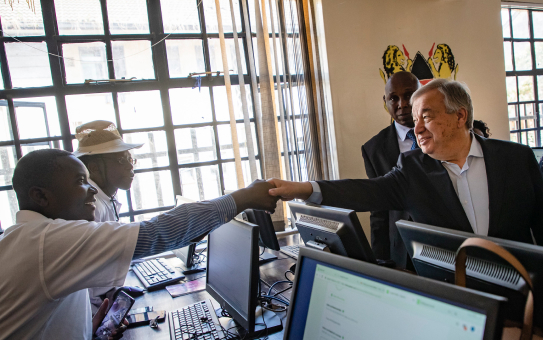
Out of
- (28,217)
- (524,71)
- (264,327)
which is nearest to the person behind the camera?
(28,217)

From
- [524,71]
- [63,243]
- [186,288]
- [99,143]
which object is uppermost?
[524,71]

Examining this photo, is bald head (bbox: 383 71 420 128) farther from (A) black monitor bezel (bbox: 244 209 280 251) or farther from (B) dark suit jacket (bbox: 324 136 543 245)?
(A) black monitor bezel (bbox: 244 209 280 251)

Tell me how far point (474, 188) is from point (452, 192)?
105 mm

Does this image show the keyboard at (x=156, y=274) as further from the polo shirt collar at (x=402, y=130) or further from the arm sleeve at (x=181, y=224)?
the polo shirt collar at (x=402, y=130)

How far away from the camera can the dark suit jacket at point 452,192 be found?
1492 mm

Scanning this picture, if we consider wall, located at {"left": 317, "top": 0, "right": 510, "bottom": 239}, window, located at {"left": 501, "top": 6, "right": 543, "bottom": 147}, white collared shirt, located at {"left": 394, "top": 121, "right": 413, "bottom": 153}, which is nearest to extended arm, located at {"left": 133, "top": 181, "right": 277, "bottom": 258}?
white collared shirt, located at {"left": 394, "top": 121, "right": 413, "bottom": 153}

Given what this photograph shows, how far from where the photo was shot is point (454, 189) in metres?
1.59

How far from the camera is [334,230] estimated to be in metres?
1.12

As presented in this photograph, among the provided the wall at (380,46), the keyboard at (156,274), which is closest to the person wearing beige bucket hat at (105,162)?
the keyboard at (156,274)

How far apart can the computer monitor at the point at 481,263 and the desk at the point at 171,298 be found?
2.06ft

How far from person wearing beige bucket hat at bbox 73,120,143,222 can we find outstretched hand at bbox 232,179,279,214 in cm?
99

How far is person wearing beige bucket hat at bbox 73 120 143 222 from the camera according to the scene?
211cm

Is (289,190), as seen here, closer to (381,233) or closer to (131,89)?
(381,233)

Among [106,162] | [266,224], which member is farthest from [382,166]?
[106,162]
